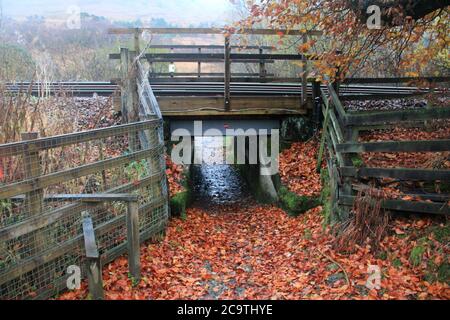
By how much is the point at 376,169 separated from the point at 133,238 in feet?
12.1

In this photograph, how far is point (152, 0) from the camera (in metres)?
83.1

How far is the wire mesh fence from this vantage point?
447 centimetres

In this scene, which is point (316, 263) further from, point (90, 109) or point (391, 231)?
point (90, 109)

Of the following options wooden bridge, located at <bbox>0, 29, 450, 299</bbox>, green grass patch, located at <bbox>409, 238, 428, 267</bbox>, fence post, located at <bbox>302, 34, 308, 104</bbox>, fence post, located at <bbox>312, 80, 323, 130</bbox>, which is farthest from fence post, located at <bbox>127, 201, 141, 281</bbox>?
fence post, located at <bbox>312, 80, 323, 130</bbox>

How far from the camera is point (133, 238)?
5.29 meters

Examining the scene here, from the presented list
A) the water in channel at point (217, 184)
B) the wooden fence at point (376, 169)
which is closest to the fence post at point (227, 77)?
the water in channel at point (217, 184)

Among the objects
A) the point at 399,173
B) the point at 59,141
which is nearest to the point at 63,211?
the point at 59,141

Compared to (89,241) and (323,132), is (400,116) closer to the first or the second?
(323,132)

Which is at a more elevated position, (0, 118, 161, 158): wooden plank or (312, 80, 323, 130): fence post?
(312, 80, 323, 130): fence post

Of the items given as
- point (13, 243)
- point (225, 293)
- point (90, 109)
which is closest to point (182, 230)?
point (225, 293)

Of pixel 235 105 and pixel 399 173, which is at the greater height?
pixel 235 105

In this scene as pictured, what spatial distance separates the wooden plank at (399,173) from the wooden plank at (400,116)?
2.38ft

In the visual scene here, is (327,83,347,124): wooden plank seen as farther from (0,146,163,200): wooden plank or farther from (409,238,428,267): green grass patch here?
(0,146,163,200): wooden plank

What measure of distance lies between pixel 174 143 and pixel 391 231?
606cm
